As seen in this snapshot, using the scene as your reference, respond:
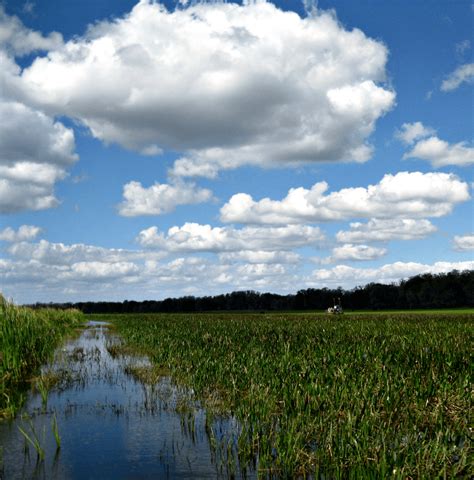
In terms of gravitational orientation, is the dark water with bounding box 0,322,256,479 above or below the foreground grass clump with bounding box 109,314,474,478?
below

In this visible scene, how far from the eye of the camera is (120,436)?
31.5 ft

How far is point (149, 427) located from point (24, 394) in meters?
5.42

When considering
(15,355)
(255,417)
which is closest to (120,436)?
(255,417)

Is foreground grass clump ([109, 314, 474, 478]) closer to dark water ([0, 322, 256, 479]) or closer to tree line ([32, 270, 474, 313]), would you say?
dark water ([0, 322, 256, 479])

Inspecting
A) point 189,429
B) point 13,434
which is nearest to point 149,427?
point 189,429

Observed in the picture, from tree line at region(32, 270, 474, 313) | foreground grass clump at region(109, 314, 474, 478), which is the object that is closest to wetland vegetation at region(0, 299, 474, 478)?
foreground grass clump at region(109, 314, 474, 478)

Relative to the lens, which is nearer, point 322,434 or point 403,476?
point 403,476

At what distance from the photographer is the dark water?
7.68 m

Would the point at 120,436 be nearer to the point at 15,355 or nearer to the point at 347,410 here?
the point at 347,410

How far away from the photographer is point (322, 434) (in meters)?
8.36

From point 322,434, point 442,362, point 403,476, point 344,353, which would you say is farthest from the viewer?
point 344,353

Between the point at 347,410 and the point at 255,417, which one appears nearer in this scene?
the point at 347,410

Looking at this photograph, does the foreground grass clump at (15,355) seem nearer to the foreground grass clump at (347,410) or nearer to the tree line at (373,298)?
the foreground grass clump at (347,410)

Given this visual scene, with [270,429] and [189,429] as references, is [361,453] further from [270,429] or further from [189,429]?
[189,429]
